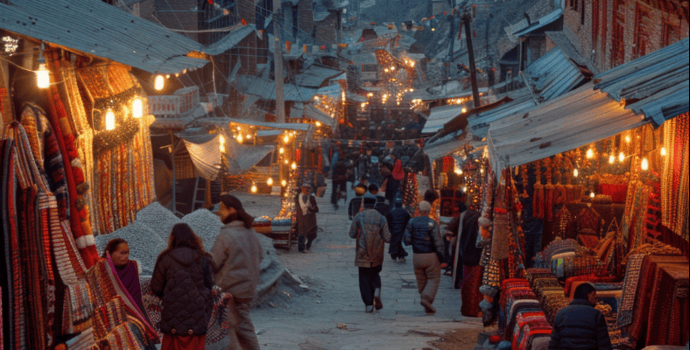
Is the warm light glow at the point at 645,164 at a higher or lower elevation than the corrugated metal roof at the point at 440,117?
lower

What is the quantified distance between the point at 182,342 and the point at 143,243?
3.86 metres

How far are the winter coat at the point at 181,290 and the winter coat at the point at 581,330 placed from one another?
299 centimetres

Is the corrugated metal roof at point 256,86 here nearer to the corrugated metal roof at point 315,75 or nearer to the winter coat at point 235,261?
the corrugated metal roof at point 315,75

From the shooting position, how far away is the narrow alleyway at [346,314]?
A: 27.5ft

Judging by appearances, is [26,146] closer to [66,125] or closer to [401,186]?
[66,125]

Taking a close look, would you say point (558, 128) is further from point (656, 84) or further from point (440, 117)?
point (440, 117)

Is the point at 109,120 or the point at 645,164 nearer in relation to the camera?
the point at 109,120

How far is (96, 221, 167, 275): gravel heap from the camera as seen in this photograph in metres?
9.10

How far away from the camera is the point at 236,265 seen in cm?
669

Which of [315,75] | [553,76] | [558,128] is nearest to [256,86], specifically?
[315,75]

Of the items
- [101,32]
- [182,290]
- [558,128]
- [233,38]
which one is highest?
[233,38]

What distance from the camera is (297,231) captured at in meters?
17.1

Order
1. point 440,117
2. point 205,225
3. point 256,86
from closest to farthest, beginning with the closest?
point 205,225 → point 440,117 → point 256,86

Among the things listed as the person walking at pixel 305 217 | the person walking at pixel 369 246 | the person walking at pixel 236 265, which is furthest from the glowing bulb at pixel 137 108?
the person walking at pixel 305 217
